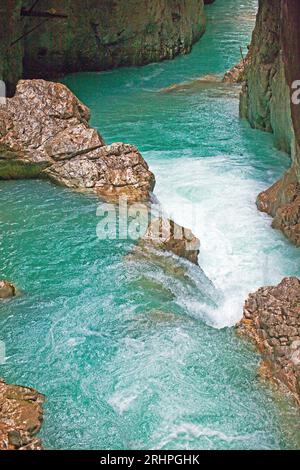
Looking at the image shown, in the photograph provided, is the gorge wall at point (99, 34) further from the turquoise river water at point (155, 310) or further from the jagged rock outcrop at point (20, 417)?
the jagged rock outcrop at point (20, 417)

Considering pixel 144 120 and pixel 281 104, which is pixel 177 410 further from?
pixel 144 120

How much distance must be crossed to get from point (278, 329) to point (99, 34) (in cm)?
1282

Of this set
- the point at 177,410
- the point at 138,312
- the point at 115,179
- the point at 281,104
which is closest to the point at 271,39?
the point at 281,104

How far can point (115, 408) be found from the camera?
588 cm

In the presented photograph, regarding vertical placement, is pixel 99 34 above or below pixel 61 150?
above

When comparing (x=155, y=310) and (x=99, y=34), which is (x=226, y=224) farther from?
(x=99, y=34)

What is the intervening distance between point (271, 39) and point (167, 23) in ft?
24.3

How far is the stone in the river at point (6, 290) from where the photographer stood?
24.3 ft

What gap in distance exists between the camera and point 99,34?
691 inches

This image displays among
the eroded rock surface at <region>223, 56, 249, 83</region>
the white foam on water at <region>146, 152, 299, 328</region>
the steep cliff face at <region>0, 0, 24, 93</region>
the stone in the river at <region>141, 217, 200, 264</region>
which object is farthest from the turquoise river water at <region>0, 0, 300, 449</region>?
the eroded rock surface at <region>223, 56, 249, 83</region>

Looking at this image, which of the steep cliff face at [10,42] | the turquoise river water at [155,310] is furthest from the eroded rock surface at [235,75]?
the steep cliff face at [10,42]

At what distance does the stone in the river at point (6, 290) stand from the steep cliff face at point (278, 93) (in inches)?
140

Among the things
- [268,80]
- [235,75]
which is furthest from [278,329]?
[235,75]

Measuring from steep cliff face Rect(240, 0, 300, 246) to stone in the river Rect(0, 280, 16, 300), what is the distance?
140 inches
